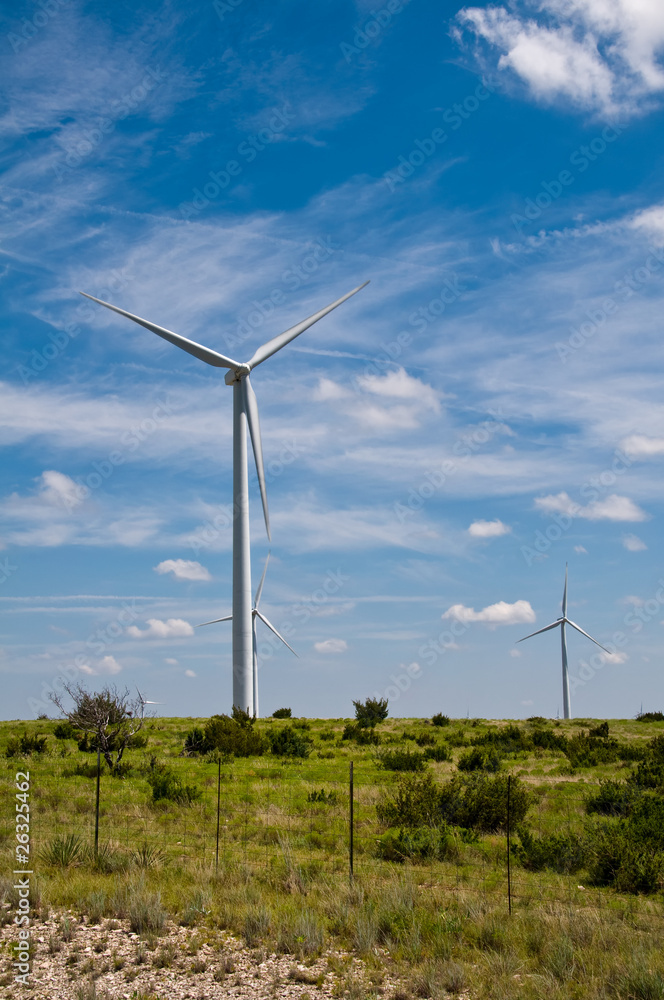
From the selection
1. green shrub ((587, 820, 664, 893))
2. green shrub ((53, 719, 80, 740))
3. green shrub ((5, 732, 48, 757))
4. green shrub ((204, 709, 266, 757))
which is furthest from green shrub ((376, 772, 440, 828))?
green shrub ((53, 719, 80, 740))

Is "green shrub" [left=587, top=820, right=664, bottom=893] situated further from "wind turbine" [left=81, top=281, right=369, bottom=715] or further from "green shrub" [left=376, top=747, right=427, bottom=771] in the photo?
"wind turbine" [left=81, top=281, right=369, bottom=715]

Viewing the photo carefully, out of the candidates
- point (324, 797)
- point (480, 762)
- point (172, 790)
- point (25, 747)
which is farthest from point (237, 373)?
point (324, 797)

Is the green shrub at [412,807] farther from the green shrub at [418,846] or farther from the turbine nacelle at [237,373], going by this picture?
the turbine nacelle at [237,373]

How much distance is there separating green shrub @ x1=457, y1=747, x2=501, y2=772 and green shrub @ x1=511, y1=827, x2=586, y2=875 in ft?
37.6

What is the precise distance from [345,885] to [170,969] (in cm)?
387

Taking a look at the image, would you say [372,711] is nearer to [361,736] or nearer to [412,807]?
[361,736]

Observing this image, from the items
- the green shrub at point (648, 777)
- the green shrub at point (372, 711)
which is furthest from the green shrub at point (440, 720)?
the green shrub at point (648, 777)

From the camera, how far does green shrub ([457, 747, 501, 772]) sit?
29.5 meters

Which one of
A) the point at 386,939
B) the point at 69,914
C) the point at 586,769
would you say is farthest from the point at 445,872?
the point at 586,769

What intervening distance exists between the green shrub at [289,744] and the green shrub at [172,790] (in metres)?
9.83

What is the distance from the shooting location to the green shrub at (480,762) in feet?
96.9

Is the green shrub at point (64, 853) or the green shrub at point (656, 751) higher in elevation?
the green shrub at point (64, 853)

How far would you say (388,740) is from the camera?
38.2 metres

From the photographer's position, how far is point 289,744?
3475 centimetres
